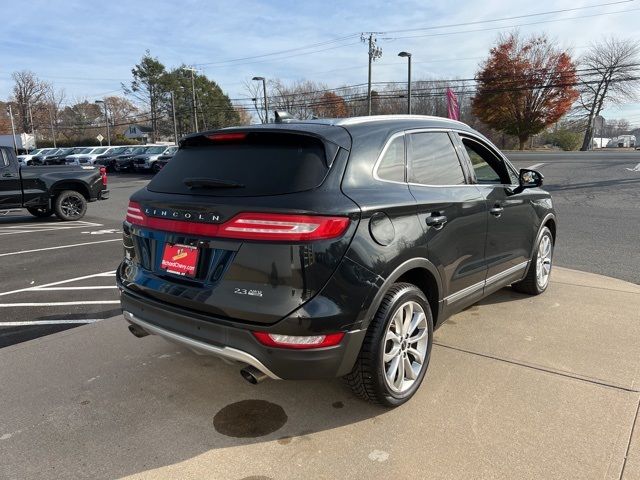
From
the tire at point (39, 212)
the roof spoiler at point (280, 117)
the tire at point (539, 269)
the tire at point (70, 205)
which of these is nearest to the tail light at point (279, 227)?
the roof spoiler at point (280, 117)

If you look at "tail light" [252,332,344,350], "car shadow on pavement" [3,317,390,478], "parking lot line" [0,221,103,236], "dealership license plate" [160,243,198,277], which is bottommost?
"parking lot line" [0,221,103,236]

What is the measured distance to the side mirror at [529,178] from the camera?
180 inches

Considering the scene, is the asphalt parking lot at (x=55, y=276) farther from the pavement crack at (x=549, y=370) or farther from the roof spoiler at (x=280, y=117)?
the pavement crack at (x=549, y=370)

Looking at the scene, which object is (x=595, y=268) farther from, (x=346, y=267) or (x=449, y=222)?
(x=346, y=267)

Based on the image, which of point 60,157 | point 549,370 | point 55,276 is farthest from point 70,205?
point 60,157

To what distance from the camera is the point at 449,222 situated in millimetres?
3299

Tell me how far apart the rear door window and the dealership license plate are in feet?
4.71

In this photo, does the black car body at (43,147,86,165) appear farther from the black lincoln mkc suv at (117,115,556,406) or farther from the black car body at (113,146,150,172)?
the black lincoln mkc suv at (117,115,556,406)

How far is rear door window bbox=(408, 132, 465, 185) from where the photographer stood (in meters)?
3.25

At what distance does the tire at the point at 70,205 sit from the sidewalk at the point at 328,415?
9040 millimetres

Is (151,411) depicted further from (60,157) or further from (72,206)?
(60,157)

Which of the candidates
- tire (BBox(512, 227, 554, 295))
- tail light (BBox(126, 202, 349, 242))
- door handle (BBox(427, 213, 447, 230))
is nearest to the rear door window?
door handle (BBox(427, 213, 447, 230))

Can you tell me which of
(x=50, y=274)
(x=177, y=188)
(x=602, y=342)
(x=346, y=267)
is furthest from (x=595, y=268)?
(x=50, y=274)

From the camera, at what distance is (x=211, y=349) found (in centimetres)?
264
